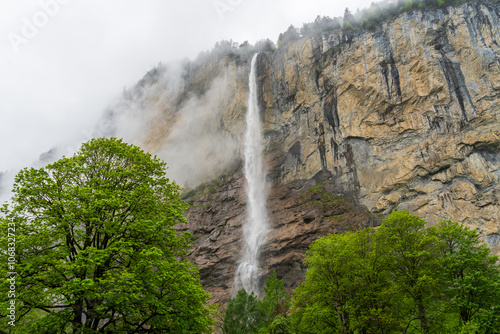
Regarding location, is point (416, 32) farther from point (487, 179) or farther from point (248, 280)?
point (248, 280)

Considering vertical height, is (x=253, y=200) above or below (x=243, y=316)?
above

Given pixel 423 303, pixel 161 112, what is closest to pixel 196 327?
pixel 423 303

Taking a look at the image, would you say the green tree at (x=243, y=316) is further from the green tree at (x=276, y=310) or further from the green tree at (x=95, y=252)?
the green tree at (x=95, y=252)

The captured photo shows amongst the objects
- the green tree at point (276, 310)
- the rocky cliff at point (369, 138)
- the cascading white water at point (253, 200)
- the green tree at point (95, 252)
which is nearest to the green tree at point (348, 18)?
the rocky cliff at point (369, 138)

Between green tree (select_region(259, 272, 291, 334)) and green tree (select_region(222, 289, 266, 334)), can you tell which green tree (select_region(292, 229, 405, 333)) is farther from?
green tree (select_region(222, 289, 266, 334))

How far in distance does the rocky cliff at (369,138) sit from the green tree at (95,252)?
1270 inches

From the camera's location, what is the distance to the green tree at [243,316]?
75.8 ft

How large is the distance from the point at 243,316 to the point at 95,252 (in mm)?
14719

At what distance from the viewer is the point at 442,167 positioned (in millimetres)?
43125

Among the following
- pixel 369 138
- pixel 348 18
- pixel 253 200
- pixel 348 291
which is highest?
pixel 348 18

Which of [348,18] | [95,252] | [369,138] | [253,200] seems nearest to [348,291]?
[95,252]

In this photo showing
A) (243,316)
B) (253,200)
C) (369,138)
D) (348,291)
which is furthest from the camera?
(253,200)

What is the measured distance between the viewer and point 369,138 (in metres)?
51.0

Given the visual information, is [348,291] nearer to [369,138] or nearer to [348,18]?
[369,138]
